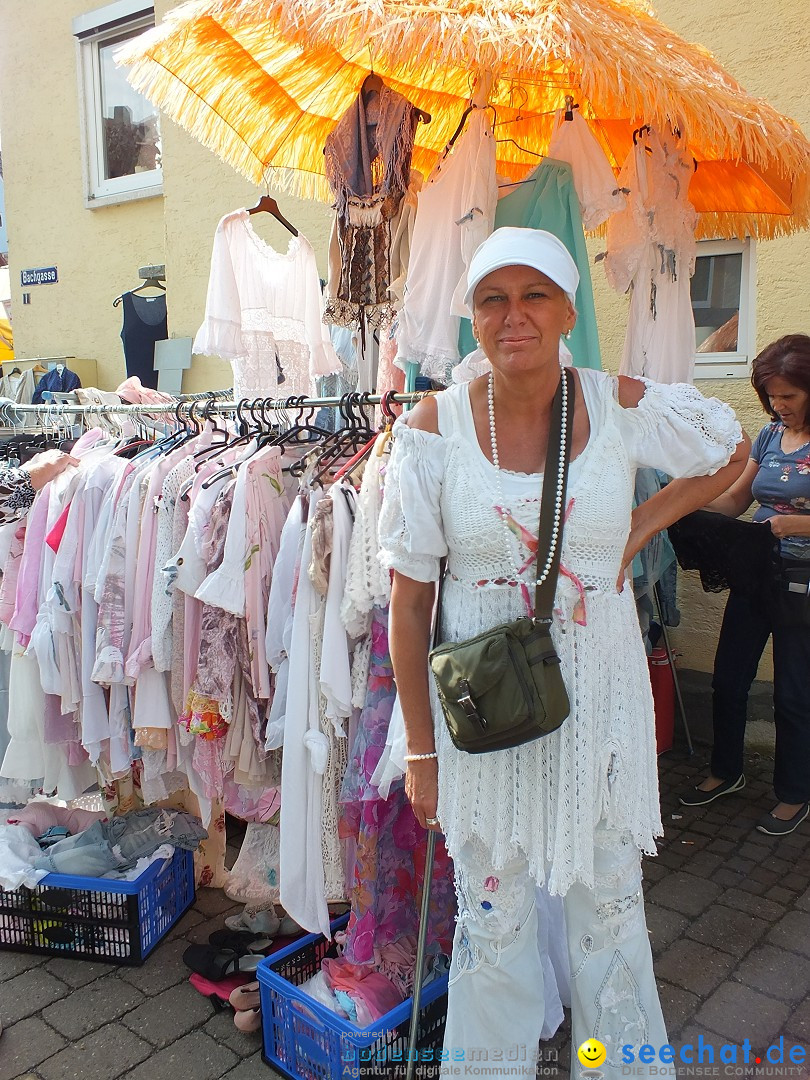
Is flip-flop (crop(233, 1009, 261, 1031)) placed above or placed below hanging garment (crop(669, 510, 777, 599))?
below

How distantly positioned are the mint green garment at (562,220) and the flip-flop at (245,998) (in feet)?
7.66

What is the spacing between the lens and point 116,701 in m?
2.98

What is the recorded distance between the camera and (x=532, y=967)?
1.98 meters

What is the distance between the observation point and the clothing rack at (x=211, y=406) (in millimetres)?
2510

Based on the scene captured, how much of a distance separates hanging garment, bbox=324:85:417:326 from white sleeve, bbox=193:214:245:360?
686mm

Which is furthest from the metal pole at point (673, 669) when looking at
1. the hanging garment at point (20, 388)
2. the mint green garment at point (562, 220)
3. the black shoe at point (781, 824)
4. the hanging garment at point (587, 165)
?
the hanging garment at point (20, 388)

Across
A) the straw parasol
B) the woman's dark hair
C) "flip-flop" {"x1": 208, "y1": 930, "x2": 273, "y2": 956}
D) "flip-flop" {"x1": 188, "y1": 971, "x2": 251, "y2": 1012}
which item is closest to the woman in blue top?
the woman's dark hair

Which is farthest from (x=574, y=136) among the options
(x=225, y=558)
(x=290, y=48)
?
(x=225, y=558)

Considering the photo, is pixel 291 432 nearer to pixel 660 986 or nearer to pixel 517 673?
pixel 517 673

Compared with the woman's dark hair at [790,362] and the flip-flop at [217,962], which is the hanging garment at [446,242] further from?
the flip-flop at [217,962]

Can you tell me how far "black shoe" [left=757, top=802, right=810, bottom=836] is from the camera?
3.75m

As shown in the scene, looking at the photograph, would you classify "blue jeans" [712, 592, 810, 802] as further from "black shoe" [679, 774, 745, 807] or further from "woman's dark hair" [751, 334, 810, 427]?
"woman's dark hair" [751, 334, 810, 427]

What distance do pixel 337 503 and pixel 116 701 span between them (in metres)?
1.25

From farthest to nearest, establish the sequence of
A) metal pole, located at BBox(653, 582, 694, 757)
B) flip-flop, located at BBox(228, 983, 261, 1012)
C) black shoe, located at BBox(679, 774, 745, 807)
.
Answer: metal pole, located at BBox(653, 582, 694, 757) < black shoe, located at BBox(679, 774, 745, 807) < flip-flop, located at BBox(228, 983, 261, 1012)
